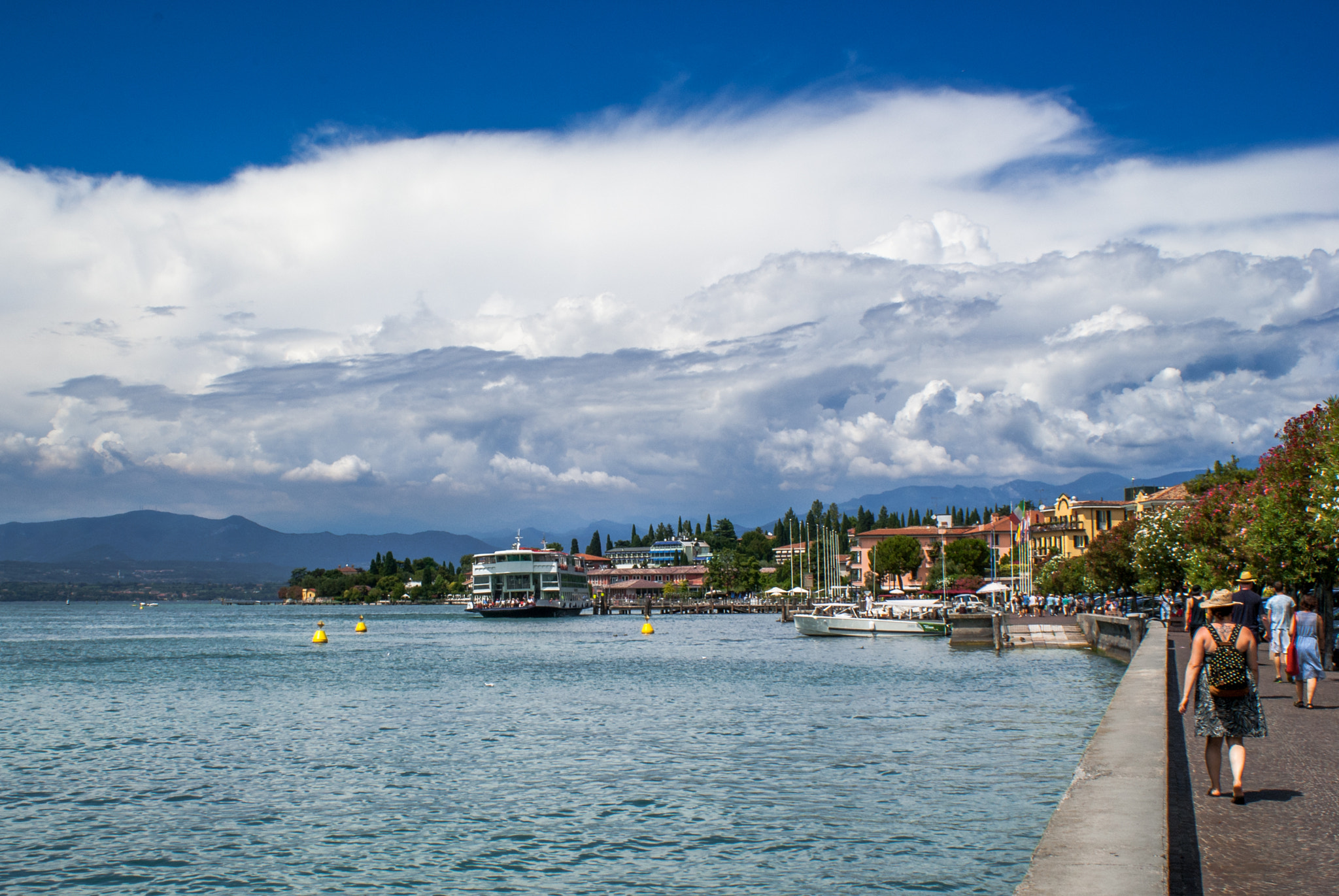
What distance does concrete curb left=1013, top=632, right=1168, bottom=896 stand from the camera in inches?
294

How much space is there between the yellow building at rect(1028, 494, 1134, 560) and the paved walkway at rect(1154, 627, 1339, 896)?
108 m

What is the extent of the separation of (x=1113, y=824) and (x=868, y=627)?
223 feet

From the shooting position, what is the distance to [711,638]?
85.9 m

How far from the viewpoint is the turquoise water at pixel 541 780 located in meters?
13.6

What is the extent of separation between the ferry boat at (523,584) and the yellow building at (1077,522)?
57.6 m

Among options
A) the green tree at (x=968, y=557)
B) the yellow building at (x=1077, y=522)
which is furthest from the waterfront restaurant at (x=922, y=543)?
the yellow building at (x=1077, y=522)

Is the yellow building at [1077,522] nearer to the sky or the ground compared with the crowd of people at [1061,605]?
nearer to the sky

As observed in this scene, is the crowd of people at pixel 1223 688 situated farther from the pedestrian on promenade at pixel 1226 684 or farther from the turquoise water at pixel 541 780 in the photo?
the turquoise water at pixel 541 780

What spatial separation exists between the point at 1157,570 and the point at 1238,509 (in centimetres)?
2271

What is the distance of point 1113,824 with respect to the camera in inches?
356

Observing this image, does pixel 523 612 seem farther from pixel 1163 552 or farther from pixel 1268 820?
pixel 1268 820

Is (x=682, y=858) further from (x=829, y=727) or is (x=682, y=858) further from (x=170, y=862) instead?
(x=829, y=727)

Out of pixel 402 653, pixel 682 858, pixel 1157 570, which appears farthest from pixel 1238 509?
pixel 402 653

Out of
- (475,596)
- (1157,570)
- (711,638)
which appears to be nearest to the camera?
(1157,570)
